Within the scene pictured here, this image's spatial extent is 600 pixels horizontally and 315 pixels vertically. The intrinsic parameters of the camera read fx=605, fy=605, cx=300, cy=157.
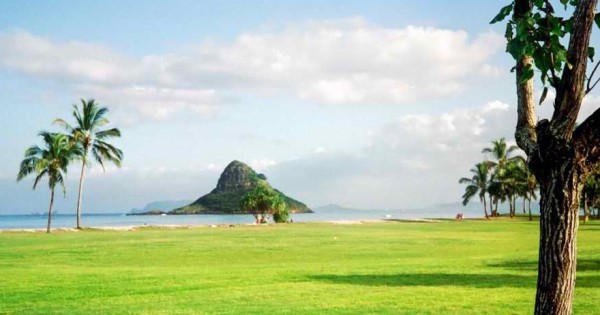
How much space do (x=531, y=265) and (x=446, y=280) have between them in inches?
242

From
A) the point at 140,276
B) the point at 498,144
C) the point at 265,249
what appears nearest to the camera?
the point at 140,276

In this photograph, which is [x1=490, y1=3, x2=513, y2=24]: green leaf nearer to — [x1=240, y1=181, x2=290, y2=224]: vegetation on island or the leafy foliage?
the leafy foliage

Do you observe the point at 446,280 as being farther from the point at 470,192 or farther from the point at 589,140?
the point at 470,192

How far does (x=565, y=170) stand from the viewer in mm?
6406

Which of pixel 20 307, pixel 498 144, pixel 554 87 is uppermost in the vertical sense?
pixel 498 144

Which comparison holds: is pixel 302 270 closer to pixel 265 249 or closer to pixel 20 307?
pixel 20 307

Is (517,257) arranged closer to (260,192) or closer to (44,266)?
(44,266)

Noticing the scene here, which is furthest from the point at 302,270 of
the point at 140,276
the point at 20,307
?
the point at 20,307

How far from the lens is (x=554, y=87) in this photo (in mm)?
6453

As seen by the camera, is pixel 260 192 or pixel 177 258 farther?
pixel 260 192

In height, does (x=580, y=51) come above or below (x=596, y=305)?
above

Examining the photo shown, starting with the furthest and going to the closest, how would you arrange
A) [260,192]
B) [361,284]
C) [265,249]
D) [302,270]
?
[260,192]
[265,249]
[302,270]
[361,284]

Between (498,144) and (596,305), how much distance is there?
97338mm

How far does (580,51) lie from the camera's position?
6.40 m
